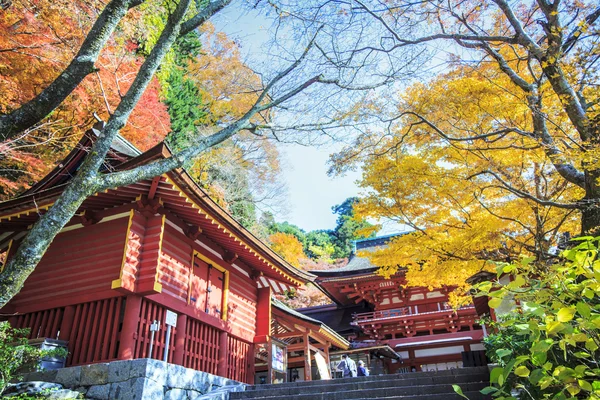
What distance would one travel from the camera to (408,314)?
19422mm

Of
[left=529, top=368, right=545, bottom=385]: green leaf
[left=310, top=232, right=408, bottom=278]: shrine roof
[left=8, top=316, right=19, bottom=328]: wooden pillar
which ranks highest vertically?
[left=310, top=232, right=408, bottom=278]: shrine roof

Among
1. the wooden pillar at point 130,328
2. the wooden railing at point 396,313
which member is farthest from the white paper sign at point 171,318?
the wooden railing at point 396,313

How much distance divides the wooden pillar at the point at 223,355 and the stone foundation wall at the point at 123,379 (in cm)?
282

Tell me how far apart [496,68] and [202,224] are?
23.5 ft

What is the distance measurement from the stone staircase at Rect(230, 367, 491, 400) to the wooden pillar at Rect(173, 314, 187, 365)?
1412mm

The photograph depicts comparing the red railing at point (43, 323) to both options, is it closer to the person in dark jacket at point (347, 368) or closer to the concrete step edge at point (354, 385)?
the concrete step edge at point (354, 385)

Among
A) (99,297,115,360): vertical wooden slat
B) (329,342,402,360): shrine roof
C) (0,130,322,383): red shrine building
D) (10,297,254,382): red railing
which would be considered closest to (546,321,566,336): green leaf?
(0,130,322,383): red shrine building

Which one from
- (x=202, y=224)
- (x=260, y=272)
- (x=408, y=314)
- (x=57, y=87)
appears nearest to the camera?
(x=57, y=87)

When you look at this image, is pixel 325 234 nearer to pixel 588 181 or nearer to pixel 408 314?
pixel 408 314

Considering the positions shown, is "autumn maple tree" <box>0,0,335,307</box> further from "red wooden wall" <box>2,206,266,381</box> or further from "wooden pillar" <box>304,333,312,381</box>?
"wooden pillar" <box>304,333,312,381</box>

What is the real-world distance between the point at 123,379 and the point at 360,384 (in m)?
3.84

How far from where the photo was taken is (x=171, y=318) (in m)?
8.31

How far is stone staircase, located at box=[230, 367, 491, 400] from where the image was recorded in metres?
6.54

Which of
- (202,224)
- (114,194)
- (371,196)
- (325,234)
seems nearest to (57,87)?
(114,194)
